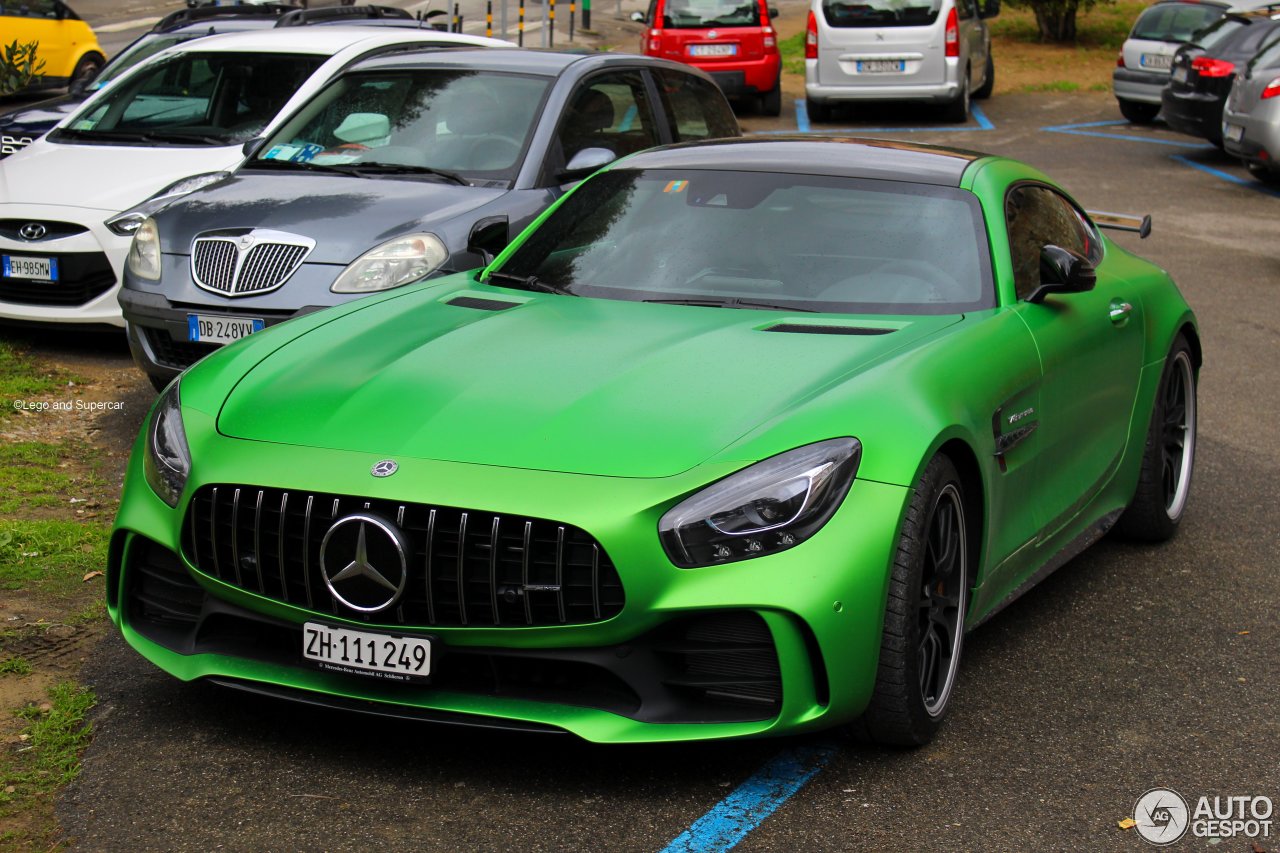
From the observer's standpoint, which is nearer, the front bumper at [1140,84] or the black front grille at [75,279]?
the black front grille at [75,279]

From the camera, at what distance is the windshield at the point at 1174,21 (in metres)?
21.9

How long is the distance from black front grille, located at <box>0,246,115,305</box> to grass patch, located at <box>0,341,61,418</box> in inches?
14.7

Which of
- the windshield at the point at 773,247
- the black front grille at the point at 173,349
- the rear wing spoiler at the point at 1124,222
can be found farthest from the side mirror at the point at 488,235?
the rear wing spoiler at the point at 1124,222

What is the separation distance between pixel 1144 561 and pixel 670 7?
17.7 m

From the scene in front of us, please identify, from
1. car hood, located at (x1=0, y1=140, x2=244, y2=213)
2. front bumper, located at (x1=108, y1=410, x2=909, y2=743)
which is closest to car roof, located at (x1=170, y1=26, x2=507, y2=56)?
car hood, located at (x1=0, y1=140, x2=244, y2=213)

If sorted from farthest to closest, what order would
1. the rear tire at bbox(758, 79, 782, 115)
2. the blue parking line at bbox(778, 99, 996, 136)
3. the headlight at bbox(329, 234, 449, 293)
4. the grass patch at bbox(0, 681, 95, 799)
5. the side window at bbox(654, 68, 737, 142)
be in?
the rear tire at bbox(758, 79, 782, 115)
the blue parking line at bbox(778, 99, 996, 136)
the side window at bbox(654, 68, 737, 142)
the headlight at bbox(329, 234, 449, 293)
the grass patch at bbox(0, 681, 95, 799)


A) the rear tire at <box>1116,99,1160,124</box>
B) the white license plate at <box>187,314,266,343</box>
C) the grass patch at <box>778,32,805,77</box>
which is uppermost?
the white license plate at <box>187,314,266,343</box>

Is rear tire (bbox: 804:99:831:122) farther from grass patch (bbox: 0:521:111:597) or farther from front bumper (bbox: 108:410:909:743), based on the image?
front bumper (bbox: 108:410:909:743)

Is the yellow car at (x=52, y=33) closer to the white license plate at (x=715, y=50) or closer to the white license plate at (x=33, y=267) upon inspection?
the white license plate at (x=715, y=50)

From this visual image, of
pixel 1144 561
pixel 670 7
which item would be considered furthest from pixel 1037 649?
pixel 670 7

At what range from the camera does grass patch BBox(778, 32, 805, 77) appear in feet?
95.2

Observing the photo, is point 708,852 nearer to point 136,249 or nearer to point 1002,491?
point 1002,491

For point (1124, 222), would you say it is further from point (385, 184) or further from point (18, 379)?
point (18, 379)

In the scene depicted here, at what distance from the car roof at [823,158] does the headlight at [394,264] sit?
1712 millimetres
